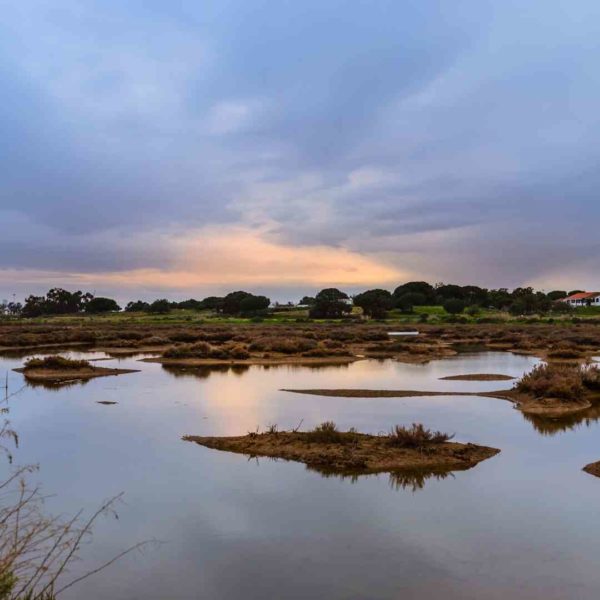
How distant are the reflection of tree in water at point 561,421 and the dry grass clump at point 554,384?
125 centimetres

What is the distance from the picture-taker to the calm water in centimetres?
744

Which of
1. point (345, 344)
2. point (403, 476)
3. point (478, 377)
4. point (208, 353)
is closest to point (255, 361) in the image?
point (208, 353)

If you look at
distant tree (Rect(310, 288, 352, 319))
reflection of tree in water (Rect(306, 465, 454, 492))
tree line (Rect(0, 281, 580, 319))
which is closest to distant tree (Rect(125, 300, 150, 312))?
tree line (Rect(0, 281, 580, 319))

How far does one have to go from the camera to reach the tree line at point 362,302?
108562 mm

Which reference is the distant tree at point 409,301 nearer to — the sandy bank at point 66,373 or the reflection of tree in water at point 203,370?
the reflection of tree in water at point 203,370

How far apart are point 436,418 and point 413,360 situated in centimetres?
1923

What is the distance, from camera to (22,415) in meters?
18.3

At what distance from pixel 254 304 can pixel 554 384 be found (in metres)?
101

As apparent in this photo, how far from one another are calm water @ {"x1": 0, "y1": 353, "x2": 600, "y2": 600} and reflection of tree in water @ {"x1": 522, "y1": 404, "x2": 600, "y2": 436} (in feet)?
0.45

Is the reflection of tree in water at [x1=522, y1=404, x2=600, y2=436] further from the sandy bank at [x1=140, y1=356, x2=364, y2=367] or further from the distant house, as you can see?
the distant house

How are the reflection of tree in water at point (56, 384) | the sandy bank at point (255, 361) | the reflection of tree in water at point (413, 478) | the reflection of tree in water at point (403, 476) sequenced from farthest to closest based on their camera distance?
the sandy bank at point (255, 361), the reflection of tree in water at point (56, 384), the reflection of tree in water at point (403, 476), the reflection of tree in water at point (413, 478)

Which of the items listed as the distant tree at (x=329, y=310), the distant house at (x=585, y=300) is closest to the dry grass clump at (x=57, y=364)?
the distant tree at (x=329, y=310)

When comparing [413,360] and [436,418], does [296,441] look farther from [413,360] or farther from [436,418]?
[413,360]

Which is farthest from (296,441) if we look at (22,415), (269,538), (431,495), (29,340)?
(29,340)
